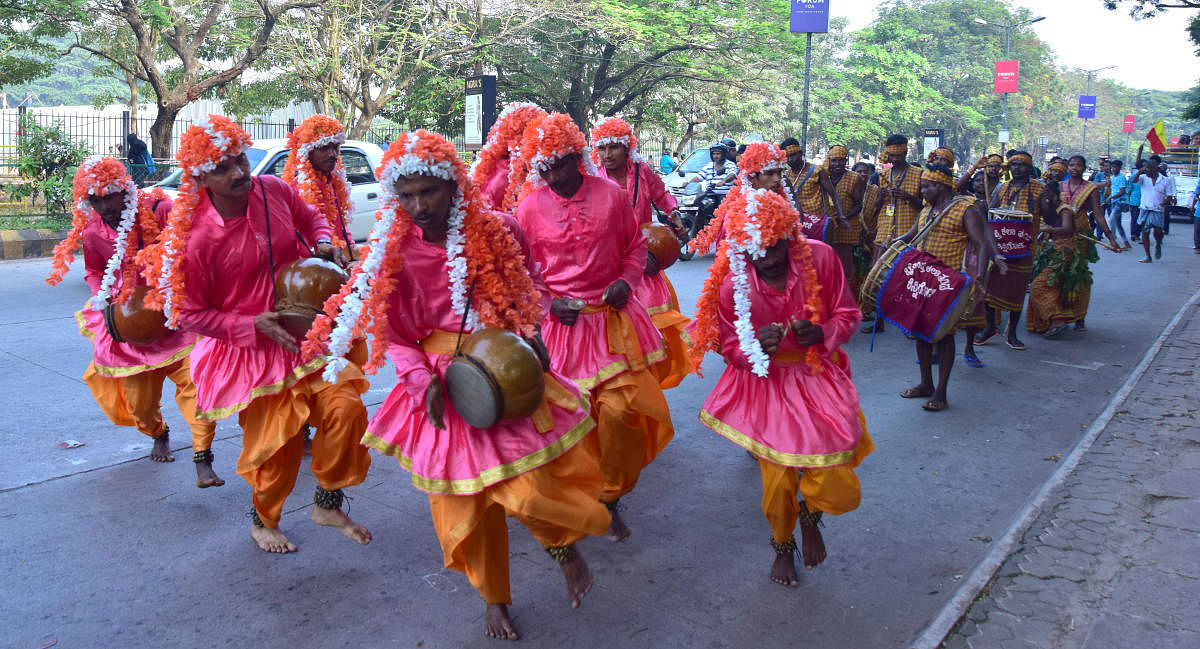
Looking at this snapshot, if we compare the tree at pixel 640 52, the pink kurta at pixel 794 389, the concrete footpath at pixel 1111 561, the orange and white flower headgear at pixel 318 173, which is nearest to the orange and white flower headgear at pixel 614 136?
the orange and white flower headgear at pixel 318 173

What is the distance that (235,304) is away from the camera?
171 inches

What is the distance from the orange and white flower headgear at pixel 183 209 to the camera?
13.1ft

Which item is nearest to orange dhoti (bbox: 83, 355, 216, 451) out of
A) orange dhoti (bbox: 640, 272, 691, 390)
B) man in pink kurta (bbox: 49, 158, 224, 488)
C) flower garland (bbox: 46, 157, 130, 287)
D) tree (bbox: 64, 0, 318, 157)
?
man in pink kurta (bbox: 49, 158, 224, 488)

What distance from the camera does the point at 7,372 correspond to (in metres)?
7.21

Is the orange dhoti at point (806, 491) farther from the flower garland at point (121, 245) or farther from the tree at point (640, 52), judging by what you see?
the tree at point (640, 52)

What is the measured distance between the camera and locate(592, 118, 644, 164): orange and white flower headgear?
6020 millimetres

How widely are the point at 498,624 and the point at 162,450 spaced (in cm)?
305

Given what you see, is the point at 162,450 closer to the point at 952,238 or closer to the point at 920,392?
the point at 920,392

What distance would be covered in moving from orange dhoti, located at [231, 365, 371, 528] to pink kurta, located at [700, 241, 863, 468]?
172 cm

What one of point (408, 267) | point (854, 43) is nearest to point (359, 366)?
point (408, 267)

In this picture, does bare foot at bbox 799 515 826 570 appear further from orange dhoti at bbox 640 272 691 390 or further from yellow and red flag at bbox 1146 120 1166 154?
yellow and red flag at bbox 1146 120 1166 154

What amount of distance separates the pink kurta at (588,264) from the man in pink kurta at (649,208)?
783mm

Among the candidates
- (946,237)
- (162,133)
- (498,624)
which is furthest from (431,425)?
(162,133)

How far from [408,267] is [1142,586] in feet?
11.3
